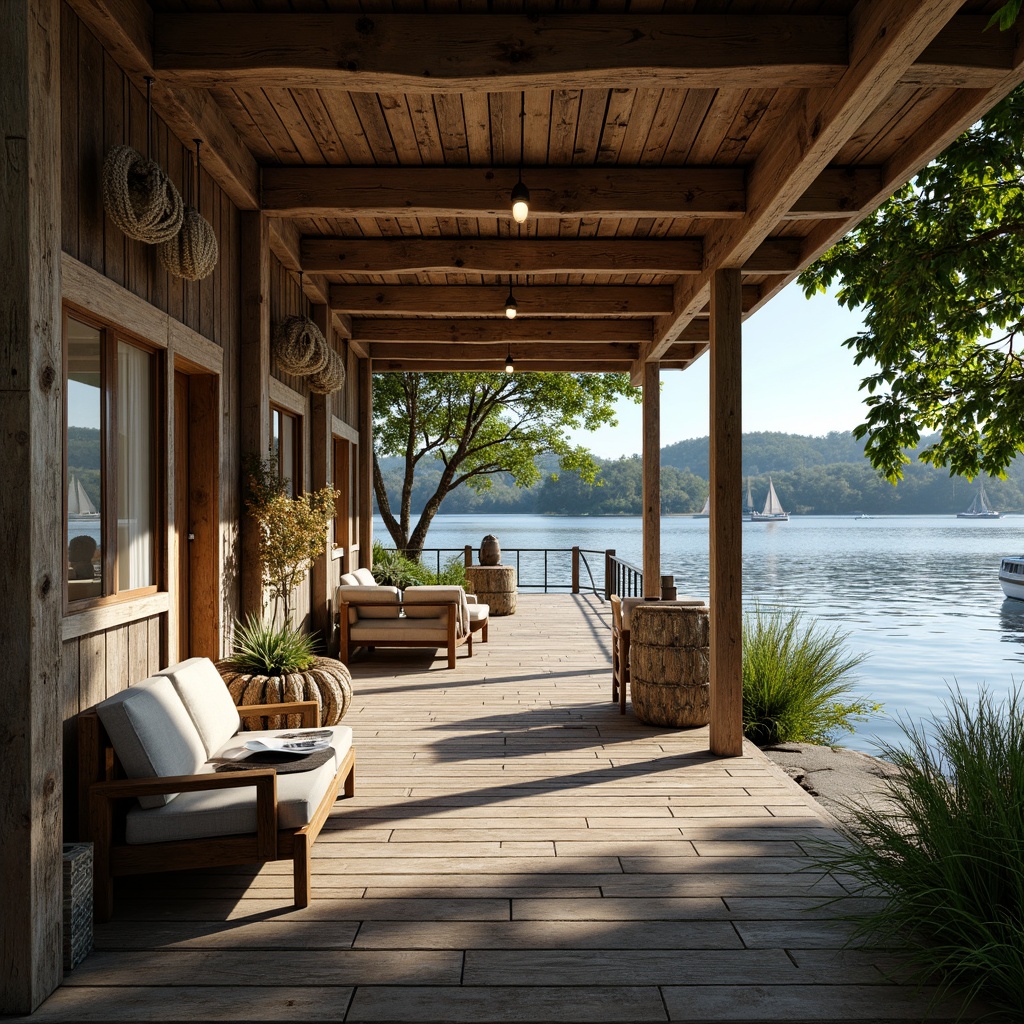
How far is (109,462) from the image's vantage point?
11.6 feet

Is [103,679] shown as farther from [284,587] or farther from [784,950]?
[784,950]

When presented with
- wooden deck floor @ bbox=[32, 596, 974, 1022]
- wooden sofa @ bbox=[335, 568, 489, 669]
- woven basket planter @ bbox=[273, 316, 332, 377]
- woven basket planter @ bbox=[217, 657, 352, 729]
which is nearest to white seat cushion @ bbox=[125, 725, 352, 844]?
wooden deck floor @ bbox=[32, 596, 974, 1022]

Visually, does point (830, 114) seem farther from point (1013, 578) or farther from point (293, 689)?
point (1013, 578)

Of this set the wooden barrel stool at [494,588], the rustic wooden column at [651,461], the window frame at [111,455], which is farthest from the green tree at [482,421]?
the window frame at [111,455]

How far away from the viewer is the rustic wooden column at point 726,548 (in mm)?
4930

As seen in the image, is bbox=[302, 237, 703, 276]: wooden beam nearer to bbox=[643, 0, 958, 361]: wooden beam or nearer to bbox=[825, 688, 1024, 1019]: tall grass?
bbox=[643, 0, 958, 361]: wooden beam

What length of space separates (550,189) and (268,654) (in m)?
3.05

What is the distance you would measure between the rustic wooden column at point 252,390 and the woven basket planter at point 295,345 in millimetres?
459

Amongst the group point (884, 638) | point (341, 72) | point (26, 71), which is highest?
point (341, 72)

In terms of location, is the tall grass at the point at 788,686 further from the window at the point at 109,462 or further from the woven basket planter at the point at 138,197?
the woven basket planter at the point at 138,197

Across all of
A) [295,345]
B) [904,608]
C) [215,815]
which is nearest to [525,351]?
[295,345]

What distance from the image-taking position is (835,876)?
10.5ft

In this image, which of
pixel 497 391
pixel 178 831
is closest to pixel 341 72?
pixel 178 831

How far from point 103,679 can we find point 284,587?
210cm
